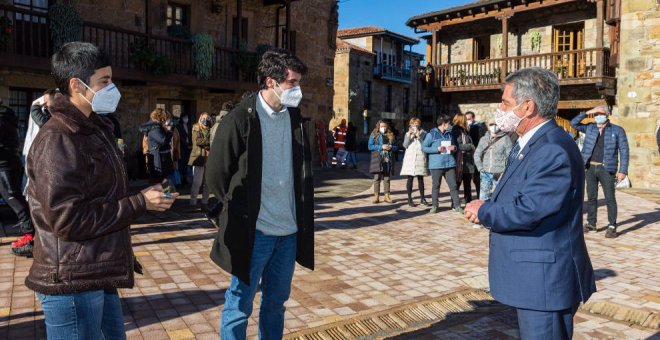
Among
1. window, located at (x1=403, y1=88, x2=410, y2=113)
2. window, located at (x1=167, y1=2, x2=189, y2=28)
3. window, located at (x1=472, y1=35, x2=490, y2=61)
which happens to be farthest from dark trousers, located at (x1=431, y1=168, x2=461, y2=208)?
window, located at (x1=403, y1=88, x2=410, y2=113)

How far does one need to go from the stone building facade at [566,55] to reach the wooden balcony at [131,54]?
1034 cm

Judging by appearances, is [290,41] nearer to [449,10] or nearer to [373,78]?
[449,10]

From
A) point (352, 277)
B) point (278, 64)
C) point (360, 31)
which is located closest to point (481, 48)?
point (360, 31)

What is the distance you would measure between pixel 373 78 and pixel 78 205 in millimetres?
40331

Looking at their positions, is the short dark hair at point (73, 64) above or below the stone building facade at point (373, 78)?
below

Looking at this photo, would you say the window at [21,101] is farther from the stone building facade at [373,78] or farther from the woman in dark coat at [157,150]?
the stone building facade at [373,78]

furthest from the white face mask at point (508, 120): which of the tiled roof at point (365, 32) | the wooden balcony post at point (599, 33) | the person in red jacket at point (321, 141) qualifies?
the tiled roof at point (365, 32)

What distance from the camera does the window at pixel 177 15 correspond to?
15.6 metres

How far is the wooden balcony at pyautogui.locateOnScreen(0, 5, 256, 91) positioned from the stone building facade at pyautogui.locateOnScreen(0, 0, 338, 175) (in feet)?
0.09

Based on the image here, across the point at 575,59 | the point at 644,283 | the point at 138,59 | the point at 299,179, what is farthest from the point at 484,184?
the point at 575,59

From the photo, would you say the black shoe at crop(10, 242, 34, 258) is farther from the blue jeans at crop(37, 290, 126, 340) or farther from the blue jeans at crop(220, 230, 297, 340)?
the blue jeans at crop(37, 290, 126, 340)

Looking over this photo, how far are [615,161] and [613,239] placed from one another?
3.64ft

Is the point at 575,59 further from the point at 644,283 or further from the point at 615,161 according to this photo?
the point at 644,283

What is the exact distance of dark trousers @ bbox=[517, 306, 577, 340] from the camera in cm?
252
